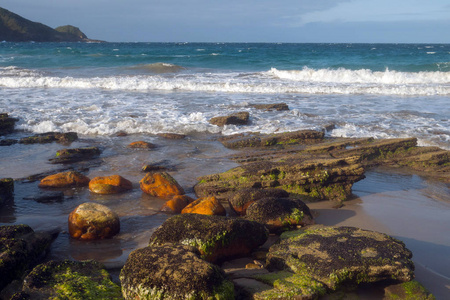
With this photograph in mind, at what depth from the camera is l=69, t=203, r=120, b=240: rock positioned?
4387 mm

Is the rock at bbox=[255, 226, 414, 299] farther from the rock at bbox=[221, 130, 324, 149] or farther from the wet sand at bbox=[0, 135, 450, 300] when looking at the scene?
the rock at bbox=[221, 130, 324, 149]

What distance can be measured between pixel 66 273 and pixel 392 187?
5013mm

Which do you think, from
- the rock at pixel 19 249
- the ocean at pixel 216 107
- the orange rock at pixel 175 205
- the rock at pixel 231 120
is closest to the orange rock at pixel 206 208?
the orange rock at pixel 175 205

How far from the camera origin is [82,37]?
10969 cm

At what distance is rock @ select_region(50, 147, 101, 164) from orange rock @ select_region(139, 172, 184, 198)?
2280 mm

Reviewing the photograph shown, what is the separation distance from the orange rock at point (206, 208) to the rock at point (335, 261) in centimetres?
118

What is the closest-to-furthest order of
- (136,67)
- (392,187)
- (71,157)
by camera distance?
(392,187) < (71,157) < (136,67)

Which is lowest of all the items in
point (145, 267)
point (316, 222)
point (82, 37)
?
point (316, 222)

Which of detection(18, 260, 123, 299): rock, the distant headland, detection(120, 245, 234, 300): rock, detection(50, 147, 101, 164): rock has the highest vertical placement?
the distant headland

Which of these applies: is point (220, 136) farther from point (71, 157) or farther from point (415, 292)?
point (415, 292)

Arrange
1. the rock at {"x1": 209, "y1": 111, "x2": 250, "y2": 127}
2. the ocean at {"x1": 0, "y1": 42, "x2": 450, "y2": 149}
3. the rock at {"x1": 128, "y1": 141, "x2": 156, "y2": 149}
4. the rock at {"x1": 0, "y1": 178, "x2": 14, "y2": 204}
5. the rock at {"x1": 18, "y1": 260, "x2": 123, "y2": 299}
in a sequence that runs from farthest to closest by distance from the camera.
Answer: the rock at {"x1": 209, "y1": 111, "x2": 250, "y2": 127}, the ocean at {"x1": 0, "y1": 42, "x2": 450, "y2": 149}, the rock at {"x1": 128, "y1": 141, "x2": 156, "y2": 149}, the rock at {"x1": 0, "y1": 178, "x2": 14, "y2": 204}, the rock at {"x1": 18, "y1": 260, "x2": 123, "y2": 299}

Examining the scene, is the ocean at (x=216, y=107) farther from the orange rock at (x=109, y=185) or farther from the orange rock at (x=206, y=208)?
the orange rock at (x=206, y=208)

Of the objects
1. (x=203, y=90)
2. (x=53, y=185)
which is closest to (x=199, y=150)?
(x=53, y=185)

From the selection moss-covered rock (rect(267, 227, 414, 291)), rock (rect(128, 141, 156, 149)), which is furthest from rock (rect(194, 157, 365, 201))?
rock (rect(128, 141, 156, 149))
